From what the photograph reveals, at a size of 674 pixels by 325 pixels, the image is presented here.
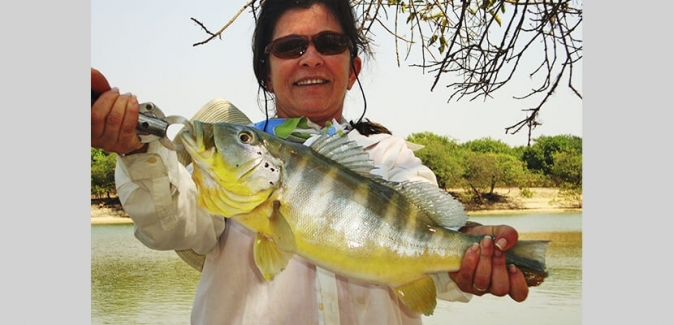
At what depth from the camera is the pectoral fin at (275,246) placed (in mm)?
1229

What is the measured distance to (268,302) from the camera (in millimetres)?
1905

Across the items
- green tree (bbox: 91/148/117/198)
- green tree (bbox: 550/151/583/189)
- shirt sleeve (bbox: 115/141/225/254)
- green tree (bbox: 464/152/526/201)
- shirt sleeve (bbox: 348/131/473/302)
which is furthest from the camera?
green tree (bbox: 550/151/583/189)

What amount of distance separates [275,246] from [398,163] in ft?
Answer: 2.80

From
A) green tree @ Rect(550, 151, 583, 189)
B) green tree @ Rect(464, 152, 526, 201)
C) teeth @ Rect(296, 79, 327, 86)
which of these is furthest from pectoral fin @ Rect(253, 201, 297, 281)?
green tree @ Rect(550, 151, 583, 189)

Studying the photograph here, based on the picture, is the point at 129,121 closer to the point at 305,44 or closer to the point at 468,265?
the point at 468,265

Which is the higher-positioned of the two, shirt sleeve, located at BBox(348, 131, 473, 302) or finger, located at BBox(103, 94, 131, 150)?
finger, located at BBox(103, 94, 131, 150)

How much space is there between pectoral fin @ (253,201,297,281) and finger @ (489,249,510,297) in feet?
1.41

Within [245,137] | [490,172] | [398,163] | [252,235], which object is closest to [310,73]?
[398,163]

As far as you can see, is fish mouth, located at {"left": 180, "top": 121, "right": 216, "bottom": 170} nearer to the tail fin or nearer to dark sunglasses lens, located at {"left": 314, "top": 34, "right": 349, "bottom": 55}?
the tail fin

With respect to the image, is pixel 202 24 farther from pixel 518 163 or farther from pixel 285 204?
pixel 518 163

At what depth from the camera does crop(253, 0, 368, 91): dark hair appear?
2.22m

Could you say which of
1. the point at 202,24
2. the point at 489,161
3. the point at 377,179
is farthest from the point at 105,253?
the point at 377,179

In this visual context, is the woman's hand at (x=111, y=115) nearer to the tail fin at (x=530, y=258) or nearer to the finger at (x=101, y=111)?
the finger at (x=101, y=111)

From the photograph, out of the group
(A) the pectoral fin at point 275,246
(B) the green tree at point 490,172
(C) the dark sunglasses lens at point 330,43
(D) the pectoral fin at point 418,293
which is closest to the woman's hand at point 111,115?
(A) the pectoral fin at point 275,246
